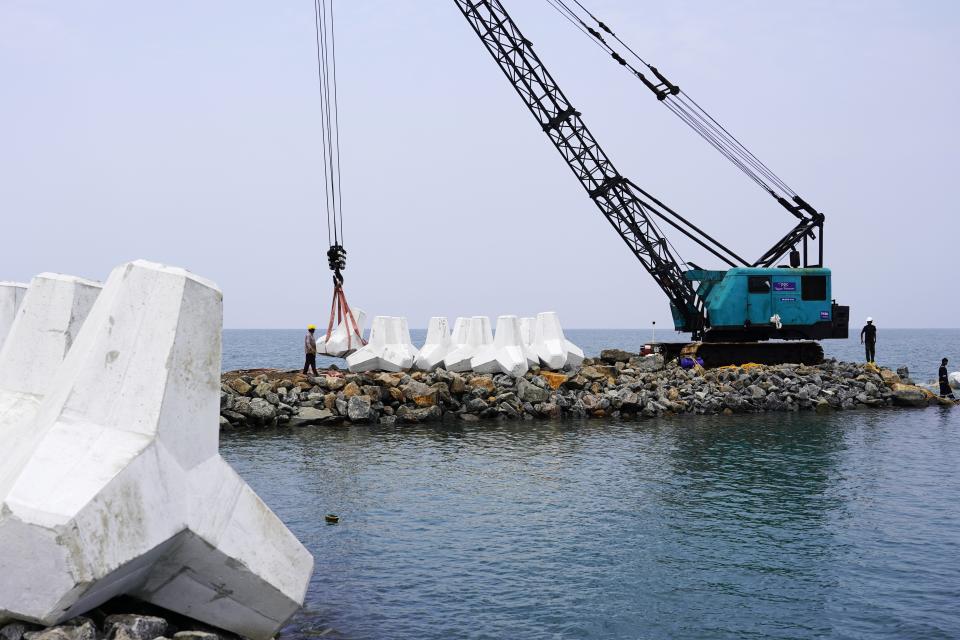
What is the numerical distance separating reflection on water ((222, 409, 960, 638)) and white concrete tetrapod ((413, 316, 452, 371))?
20.0 ft

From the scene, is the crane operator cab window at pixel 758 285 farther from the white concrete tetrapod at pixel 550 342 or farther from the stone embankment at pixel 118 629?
the stone embankment at pixel 118 629

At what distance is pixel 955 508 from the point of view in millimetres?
13641

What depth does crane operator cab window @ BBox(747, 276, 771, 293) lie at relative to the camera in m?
32.1

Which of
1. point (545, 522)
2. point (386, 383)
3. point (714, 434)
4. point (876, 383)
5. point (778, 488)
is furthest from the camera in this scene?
point (876, 383)

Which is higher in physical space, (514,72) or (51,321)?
(514,72)

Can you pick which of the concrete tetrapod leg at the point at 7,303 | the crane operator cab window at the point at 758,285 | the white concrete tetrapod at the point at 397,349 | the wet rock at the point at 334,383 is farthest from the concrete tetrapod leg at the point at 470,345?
the concrete tetrapod leg at the point at 7,303

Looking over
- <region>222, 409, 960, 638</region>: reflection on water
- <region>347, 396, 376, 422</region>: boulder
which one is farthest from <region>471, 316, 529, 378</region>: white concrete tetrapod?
<region>222, 409, 960, 638</region>: reflection on water

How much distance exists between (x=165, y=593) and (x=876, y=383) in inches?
1047

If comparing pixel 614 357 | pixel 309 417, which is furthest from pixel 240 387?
pixel 614 357

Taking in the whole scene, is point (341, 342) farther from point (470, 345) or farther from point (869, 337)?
point (869, 337)

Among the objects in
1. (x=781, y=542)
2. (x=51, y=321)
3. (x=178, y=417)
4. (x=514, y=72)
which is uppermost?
(x=514, y=72)

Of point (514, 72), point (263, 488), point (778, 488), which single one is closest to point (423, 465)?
point (263, 488)

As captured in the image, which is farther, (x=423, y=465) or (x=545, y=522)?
(x=423, y=465)

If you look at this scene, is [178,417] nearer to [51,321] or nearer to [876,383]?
[51,321]
